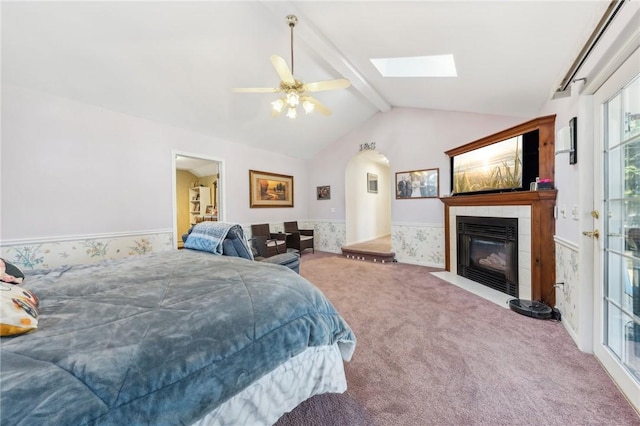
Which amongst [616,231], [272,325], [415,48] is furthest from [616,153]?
[272,325]

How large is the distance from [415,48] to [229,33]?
2.01 metres

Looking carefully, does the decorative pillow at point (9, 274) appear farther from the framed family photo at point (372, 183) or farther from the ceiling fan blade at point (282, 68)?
the framed family photo at point (372, 183)

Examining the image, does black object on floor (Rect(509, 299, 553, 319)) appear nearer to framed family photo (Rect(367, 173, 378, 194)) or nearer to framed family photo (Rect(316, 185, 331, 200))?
framed family photo (Rect(316, 185, 331, 200))

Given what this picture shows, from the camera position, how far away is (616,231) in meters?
1.66

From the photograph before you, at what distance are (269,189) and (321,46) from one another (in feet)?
10.4

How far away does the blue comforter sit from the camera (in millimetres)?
622

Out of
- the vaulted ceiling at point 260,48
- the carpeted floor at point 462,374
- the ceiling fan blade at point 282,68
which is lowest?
the carpeted floor at point 462,374

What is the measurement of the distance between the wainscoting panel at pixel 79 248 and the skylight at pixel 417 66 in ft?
12.7

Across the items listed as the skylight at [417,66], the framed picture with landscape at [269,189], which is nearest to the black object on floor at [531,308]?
the skylight at [417,66]

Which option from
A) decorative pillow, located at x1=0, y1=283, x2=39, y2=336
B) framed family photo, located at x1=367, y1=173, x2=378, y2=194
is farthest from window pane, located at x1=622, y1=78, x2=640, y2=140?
framed family photo, located at x1=367, y1=173, x2=378, y2=194

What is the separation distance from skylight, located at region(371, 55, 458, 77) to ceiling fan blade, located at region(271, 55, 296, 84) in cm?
135

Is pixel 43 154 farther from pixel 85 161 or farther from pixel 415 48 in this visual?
pixel 415 48

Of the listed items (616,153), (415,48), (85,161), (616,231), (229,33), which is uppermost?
(229,33)

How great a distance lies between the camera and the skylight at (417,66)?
9.68ft
